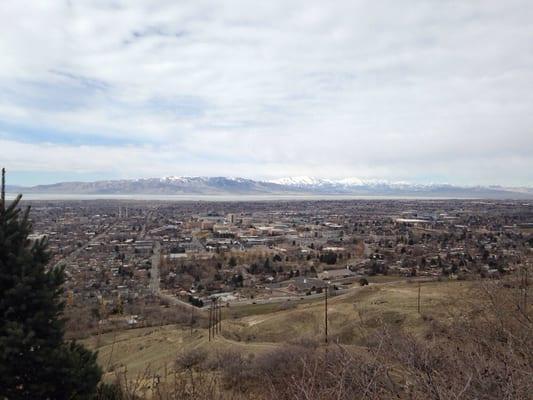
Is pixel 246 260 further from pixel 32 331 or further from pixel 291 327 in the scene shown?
pixel 32 331

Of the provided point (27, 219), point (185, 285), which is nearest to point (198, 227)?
point (185, 285)

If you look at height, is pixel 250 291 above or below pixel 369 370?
below

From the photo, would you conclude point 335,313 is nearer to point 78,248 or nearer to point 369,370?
point 369,370

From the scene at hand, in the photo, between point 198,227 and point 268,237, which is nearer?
point 268,237

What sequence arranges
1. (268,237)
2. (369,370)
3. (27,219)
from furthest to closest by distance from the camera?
(268,237)
(27,219)
(369,370)

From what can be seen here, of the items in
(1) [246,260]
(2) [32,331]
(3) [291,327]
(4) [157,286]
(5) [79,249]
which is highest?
(2) [32,331]

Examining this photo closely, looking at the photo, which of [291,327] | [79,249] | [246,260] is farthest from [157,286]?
[79,249]

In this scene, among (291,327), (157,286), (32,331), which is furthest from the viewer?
(157,286)
